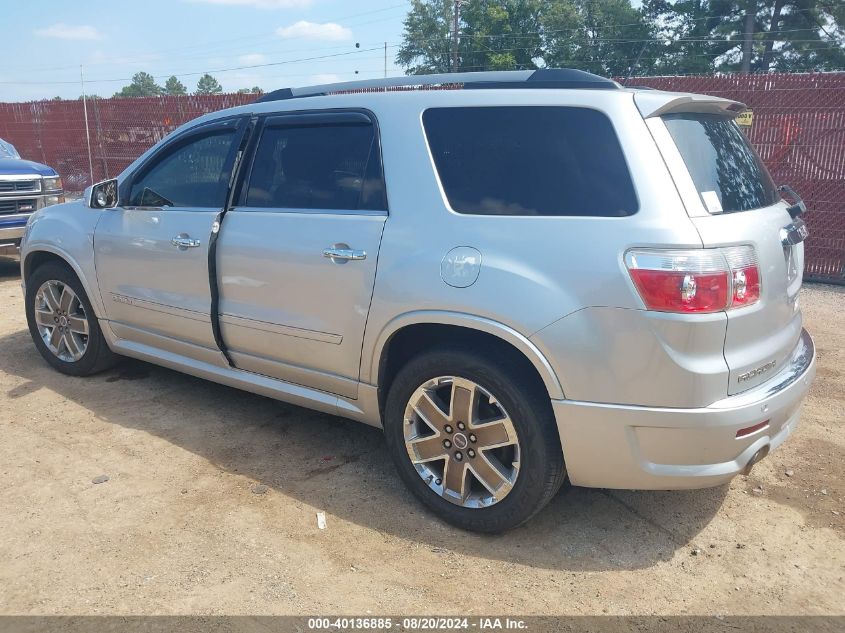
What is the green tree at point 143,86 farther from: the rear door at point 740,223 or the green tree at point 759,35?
the rear door at point 740,223

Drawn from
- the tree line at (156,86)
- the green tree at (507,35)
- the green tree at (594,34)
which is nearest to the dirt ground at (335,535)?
the green tree at (594,34)

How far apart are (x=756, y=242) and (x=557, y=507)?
1520mm

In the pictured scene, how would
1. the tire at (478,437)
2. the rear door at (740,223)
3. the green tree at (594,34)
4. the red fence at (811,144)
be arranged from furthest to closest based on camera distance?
1. the green tree at (594,34)
2. the red fence at (811,144)
3. the tire at (478,437)
4. the rear door at (740,223)

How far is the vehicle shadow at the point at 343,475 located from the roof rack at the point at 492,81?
1.94m

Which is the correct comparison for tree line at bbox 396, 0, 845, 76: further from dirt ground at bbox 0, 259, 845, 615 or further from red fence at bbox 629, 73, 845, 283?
dirt ground at bbox 0, 259, 845, 615

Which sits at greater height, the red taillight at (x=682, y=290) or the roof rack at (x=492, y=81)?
the roof rack at (x=492, y=81)

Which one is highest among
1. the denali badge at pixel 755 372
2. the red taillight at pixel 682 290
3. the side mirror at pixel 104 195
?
the side mirror at pixel 104 195

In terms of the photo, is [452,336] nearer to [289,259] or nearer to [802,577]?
[289,259]

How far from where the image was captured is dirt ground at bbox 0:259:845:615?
271 cm

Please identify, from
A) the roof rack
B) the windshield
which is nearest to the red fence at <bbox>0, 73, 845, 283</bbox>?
the roof rack

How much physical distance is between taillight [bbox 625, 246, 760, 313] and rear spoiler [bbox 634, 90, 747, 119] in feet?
1.98

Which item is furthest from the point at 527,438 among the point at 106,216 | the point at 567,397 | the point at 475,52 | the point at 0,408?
the point at 475,52

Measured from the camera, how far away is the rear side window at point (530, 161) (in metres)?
2.74

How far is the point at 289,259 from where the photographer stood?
3541 millimetres
